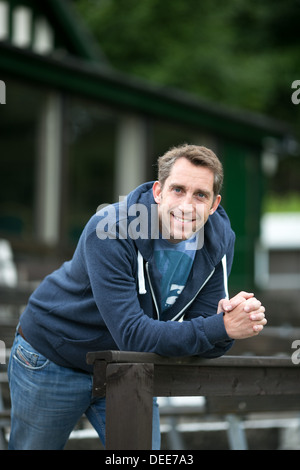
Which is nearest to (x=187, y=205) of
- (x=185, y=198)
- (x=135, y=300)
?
(x=185, y=198)

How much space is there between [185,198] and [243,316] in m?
0.44

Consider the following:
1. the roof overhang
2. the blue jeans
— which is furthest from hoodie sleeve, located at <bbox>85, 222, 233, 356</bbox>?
the roof overhang

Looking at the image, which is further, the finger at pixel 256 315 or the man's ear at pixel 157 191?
the man's ear at pixel 157 191

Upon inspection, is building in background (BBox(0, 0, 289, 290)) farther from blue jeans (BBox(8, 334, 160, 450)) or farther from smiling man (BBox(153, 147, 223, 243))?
smiling man (BBox(153, 147, 223, 243))

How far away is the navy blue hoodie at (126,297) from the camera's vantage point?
259cm

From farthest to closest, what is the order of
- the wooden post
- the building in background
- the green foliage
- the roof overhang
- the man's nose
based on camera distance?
the green foliage < the building in background < the roof overhang < the man's nose < the wooden post

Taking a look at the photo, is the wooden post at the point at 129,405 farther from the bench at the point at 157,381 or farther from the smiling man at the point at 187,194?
the smiling man at the point at 187,194

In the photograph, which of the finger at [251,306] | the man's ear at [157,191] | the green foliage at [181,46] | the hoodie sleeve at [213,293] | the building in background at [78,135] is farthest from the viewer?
the green foliage at [181,46]

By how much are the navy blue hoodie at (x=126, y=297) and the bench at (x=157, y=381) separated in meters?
0.07

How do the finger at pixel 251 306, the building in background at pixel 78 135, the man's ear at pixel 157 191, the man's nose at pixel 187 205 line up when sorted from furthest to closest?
the building in background at pixel 78 135, the man's ear at pixel 157 191, the man's nose at pixel 187 205, the finger at pixel 251 306

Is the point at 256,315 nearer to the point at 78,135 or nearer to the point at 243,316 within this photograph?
the point at 243,316

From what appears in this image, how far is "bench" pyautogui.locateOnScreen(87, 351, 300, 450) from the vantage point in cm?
243

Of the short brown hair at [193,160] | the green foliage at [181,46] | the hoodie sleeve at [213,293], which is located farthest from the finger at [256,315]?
the green foliage at [181,46]

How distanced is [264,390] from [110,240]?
824 mm
